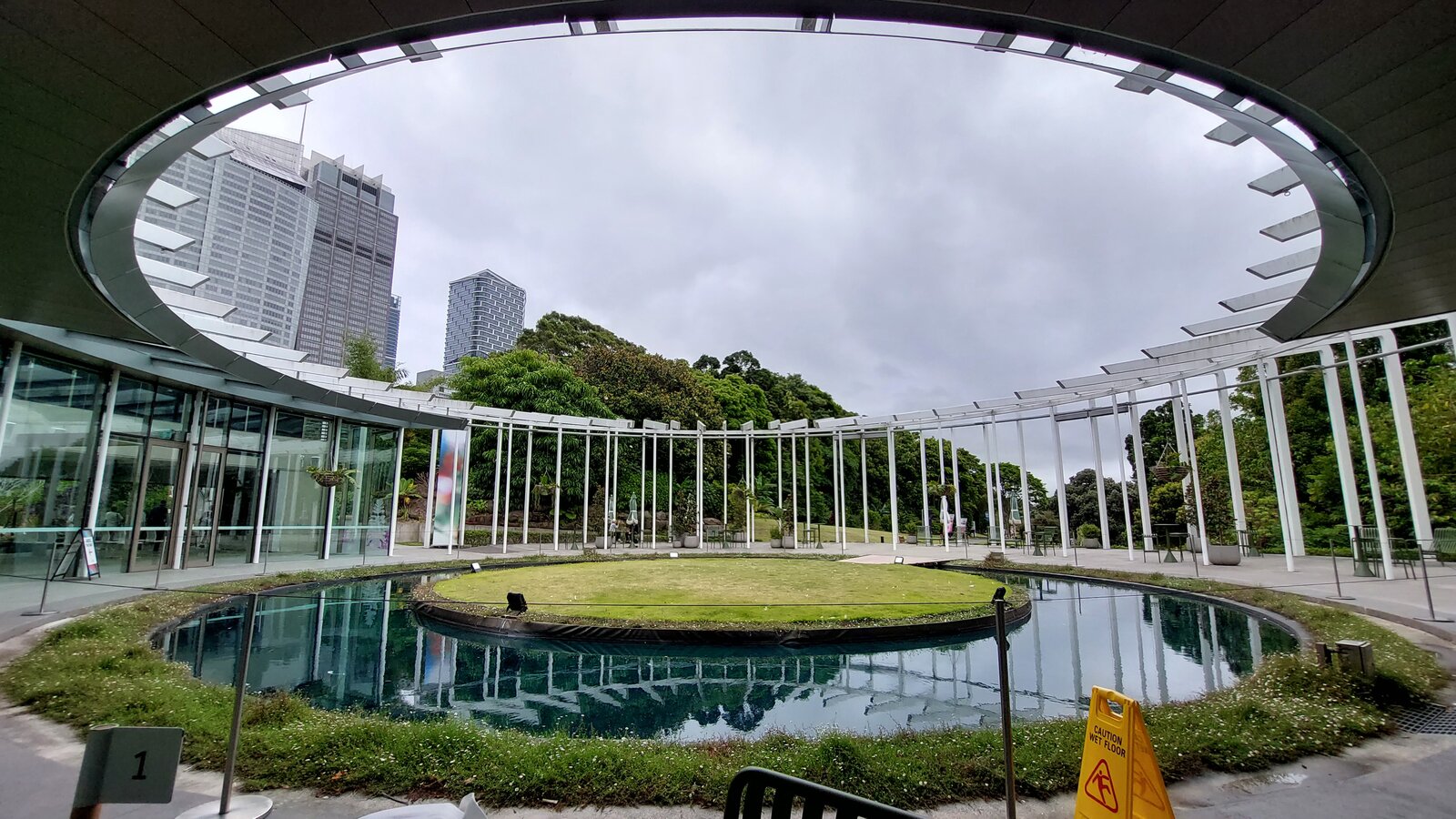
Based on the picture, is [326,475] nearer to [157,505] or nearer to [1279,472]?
[157,505]

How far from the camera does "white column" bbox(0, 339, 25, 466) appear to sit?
9.25 meters

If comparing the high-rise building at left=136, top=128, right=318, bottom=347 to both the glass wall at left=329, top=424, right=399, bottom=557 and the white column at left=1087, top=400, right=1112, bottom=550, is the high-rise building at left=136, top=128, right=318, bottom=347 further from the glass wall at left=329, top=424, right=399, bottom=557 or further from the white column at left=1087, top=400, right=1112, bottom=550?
the white column at left=1087, top=400, right=1112, bottom=550

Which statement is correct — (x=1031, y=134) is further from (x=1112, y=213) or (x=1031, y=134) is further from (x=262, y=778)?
(x=262, y=778)

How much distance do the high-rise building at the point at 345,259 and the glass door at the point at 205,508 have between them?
60191 mm

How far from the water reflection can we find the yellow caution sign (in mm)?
2725

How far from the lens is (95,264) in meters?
5.88

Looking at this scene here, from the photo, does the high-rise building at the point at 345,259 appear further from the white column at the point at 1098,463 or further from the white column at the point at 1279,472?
the white column at the point at 1279,472

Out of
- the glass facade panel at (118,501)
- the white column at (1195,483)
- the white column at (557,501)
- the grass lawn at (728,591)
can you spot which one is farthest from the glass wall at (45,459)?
the white column at (1195,483)

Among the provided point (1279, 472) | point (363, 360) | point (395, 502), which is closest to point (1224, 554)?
point (1279, 472)

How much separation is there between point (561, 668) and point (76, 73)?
24.2ft

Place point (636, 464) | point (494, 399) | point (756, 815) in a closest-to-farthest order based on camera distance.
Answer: point (756, 815), point (494, 399), point (636, 464)

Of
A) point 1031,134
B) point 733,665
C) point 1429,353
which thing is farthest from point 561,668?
point 1429,353

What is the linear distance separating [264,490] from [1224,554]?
2522 cm

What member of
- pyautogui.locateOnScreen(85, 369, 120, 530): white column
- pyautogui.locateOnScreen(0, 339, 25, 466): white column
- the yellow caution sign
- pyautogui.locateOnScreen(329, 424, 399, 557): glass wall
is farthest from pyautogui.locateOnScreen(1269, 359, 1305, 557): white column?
pyautogui.locateOnScreen(85, 369, 120, 530): white column
